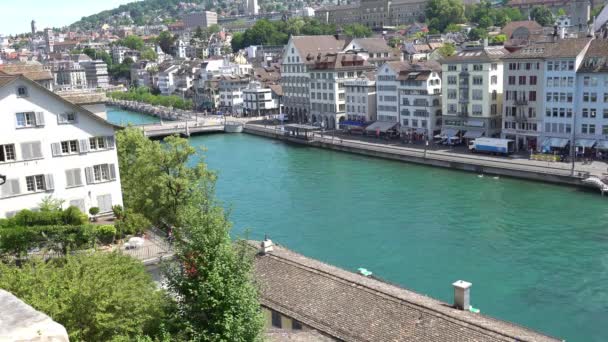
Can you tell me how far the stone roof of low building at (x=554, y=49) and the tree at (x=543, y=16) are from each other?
9603 cm

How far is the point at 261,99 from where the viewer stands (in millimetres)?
105812

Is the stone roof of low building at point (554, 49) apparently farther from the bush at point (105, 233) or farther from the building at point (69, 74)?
the building at point (69, 74)

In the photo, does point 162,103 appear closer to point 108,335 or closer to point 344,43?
point 344,43

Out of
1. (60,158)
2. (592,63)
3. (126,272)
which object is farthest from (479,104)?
(126,272)

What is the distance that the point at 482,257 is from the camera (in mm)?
32562

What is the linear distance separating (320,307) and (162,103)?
11431 centimetres

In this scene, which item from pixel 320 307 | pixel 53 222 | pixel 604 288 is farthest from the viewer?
pixel 604 288

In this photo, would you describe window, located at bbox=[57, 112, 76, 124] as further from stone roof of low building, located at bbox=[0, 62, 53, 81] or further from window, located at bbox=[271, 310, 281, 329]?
window, located at bbox=[271, 310, 281, 329]

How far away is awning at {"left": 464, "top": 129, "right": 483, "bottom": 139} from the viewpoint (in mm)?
63719

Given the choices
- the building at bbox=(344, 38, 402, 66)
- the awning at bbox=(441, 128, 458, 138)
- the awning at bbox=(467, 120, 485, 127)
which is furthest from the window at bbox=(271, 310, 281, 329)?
the building at bbox=(344, 38, 402, 66)

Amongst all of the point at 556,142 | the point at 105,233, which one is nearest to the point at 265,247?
the point at 105,233

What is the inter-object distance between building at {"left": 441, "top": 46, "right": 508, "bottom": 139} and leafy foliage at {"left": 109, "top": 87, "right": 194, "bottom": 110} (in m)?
68.8

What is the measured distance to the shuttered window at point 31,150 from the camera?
78.3 feet

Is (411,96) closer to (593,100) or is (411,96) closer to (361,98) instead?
(361,98)
